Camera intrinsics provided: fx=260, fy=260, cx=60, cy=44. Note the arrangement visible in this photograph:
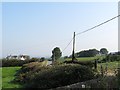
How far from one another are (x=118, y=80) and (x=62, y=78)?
280 centimetres

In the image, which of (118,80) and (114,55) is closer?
(118,80)

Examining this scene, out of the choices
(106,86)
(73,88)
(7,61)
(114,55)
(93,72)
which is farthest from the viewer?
(7,61)

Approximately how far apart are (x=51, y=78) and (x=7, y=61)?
34.1 metres

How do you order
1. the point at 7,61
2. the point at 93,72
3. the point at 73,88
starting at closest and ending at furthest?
the point at 73,88 < the point at 93,72 < the point at 7,61

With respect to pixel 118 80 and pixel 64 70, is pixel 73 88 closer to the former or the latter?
pixel 118 80

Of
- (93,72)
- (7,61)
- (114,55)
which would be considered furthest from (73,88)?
(7,61)

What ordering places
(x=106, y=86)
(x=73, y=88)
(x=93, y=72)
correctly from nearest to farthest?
1. (x=73, y=88)
2. (x=106, y=86)
3. (x=93, y=72)

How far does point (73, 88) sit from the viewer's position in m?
9.94

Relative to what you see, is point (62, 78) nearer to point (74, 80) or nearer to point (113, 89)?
point (74, 80)

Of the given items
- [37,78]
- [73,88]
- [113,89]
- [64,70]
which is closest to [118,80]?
[113,89]

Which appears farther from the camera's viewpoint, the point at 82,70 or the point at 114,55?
the point at 114,55

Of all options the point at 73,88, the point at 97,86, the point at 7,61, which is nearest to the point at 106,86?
the point at 97,86

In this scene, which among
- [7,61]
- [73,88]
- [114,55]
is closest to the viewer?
[73,88]

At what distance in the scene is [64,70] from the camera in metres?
13.2
